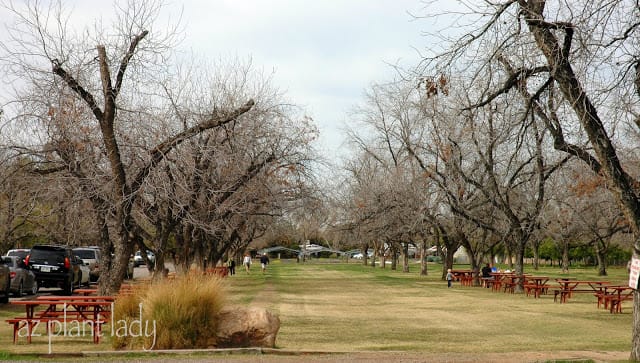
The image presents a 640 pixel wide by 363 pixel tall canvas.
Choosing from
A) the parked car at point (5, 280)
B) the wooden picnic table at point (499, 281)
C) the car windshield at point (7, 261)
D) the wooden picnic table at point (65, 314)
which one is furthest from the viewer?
the wooden picnic table at point (499, 281)

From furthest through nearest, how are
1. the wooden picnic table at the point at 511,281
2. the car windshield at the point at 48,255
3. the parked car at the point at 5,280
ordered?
the wooden picnic table at the point at 511,281
the car windshield at the point at 48,255
the parked car at the point at 5,280

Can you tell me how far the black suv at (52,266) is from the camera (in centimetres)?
3053

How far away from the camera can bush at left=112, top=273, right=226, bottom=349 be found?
46.3ft

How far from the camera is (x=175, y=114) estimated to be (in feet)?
89.2

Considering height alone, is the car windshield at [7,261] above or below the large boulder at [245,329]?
above

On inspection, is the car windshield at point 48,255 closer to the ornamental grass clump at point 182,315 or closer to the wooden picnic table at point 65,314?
the wooden picnic table at point 65,314

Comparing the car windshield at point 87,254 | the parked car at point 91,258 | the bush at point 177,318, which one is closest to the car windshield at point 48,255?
the parked car at point 91,258

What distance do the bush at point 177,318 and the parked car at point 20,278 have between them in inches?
→ 524

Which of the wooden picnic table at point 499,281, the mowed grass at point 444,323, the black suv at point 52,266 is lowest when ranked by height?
the mowed grass at point 444,323

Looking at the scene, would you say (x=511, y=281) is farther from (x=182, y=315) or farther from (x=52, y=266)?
(x=182, y=315)

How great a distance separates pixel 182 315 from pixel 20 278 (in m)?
15.3

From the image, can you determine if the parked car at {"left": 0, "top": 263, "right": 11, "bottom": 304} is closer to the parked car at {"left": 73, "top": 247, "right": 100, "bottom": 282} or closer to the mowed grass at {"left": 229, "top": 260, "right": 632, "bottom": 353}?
the mowed grass at {"left": 229, "top": 260, "right": 632, "bottom": 353}

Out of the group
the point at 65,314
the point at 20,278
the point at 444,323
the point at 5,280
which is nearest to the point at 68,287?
the point at 20,278

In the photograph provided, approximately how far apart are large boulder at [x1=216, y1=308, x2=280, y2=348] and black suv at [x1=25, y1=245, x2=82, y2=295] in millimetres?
17485
